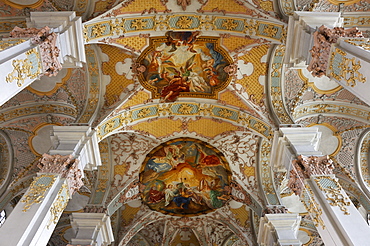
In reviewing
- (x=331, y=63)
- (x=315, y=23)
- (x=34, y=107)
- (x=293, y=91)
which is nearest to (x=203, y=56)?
(x=293, y=91)

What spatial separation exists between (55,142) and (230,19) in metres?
5.61

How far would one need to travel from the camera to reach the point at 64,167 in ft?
24.3

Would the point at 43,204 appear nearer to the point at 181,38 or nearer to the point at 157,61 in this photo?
the point at 157,61

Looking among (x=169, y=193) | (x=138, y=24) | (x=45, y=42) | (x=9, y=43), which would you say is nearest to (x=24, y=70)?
(x=9, y=43)

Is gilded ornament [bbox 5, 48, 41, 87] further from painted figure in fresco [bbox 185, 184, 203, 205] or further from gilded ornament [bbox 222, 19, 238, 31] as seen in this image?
painted figure in fresco [bbox 185, 184, 203, 205]

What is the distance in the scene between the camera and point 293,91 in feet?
37.2

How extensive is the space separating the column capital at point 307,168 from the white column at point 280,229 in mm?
2987

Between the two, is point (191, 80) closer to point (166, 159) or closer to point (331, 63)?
point (166, 159)

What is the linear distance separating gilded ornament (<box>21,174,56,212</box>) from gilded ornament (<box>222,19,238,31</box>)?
6.10 m

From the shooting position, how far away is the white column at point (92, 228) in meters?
10.5

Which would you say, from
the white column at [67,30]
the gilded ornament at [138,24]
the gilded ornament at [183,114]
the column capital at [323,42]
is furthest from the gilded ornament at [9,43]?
the column capital at [323,42]

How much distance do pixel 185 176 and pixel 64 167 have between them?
7.26 meters

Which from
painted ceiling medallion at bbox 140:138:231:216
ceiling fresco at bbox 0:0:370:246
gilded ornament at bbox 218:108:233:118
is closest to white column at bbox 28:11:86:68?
ceiling fresco at bbox 0:0:370:246

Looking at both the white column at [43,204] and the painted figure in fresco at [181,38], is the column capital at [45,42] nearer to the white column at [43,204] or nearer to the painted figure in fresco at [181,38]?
the white column at [43,204]
